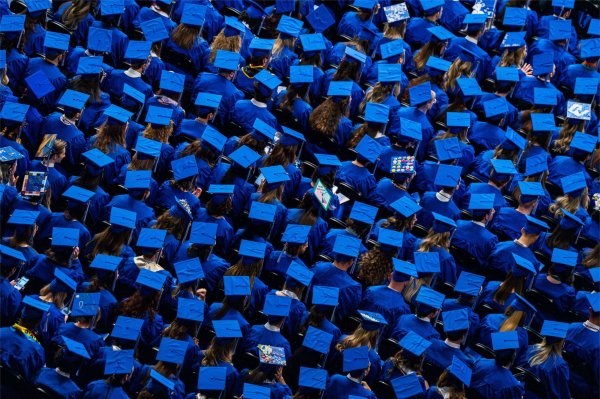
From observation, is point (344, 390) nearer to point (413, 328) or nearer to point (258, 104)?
point (413, 328)

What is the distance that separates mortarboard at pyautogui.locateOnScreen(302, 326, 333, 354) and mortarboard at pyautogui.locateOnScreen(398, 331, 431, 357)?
511 mm

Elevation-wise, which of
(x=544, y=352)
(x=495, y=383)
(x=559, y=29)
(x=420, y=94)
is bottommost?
(x=495, y=383)

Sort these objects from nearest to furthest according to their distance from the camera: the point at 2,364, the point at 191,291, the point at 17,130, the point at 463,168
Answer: the point at 2,364
the point at 191,291
the point at 17,130
the point at 463,168

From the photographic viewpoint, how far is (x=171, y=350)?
867 centimetres

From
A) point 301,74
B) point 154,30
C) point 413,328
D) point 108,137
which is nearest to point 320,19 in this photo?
point 301,74

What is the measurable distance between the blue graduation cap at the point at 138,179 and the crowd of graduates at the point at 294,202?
0.02m

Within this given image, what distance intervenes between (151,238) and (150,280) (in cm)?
36

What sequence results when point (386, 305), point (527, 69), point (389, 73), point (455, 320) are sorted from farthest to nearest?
point (527, 69)
point (389, 73)
point (386, 305)
point (455, 320)

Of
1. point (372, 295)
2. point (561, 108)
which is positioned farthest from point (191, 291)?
point (561, 108)

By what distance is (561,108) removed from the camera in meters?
11.1

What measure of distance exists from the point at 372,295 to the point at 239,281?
105 cm

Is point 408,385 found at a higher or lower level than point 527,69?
lower

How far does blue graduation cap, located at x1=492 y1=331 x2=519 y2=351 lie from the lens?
29.7 feet

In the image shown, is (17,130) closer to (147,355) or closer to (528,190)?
(147,355)
